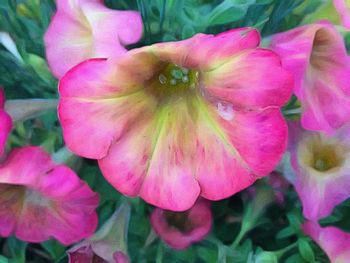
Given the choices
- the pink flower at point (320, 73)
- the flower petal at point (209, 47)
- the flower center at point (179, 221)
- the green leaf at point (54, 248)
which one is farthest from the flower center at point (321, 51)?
the green leaf at point (54, 248)

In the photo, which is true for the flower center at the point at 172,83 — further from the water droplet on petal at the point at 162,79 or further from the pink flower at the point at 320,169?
the pink flower at the point at 320,169

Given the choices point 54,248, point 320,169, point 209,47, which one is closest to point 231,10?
point 209,47

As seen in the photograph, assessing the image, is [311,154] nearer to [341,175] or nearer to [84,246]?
[341,175]

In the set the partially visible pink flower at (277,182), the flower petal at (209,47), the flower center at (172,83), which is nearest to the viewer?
the flower petal at (209,47)

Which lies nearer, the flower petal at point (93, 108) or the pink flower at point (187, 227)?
the flower petal at point (93, 108)

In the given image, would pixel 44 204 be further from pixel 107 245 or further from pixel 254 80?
pixel 254 80

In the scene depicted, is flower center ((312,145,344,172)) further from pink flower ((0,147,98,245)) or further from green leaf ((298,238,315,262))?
pink flower ((0,147,98,245))
